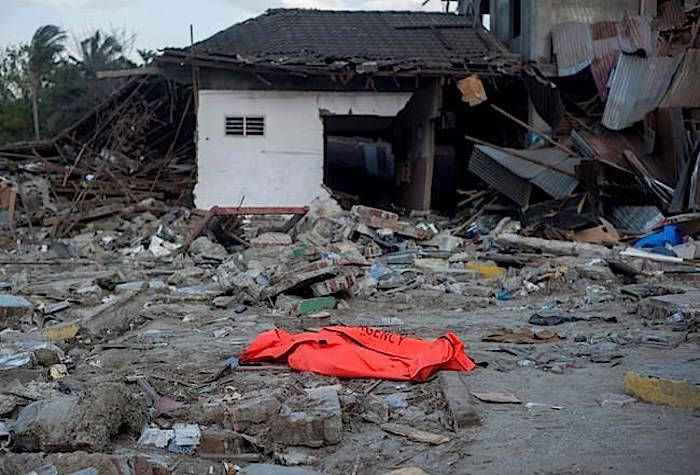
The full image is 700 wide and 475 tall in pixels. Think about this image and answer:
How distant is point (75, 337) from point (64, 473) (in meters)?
→ 3.96

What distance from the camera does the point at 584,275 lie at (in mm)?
10398

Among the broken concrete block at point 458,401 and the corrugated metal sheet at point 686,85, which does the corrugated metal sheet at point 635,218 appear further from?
the broken concrete block at point 458,401

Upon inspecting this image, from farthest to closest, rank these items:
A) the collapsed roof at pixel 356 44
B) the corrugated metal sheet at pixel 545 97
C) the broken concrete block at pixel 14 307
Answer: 1. the collapsed roof at pixel 356 44
2. the corrugated metal sheet at pixel 545 97
3. the broken concrete block at pixel 14 307

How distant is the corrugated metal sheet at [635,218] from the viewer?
1303cm

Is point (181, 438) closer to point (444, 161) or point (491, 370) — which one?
point (491, 370)

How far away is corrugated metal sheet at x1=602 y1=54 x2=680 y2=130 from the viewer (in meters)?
14.2

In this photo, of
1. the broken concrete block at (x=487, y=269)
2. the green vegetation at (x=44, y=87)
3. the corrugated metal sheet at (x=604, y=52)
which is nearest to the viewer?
the broken concrete block at (x=487, y=269)

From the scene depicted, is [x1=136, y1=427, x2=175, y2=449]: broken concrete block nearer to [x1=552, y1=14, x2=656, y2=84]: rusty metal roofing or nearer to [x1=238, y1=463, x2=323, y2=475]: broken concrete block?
[x1=238, y1=463, x2=323, y2=475]: broken concrete block

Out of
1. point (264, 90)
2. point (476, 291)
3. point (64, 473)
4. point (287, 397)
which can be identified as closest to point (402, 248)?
point (476, 291)

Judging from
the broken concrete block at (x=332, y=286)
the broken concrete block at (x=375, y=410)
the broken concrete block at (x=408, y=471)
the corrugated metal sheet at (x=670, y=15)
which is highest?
the corrugated metal sheet at (x=670, y=15)

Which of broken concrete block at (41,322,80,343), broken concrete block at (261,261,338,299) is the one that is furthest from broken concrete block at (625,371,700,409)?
broken concrete block at (41,322,80,343)

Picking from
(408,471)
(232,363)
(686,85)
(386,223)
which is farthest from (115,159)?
(408,471)

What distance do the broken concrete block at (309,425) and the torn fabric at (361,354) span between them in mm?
1014

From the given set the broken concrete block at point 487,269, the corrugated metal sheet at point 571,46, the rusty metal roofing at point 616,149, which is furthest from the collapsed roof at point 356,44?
the broken concrete block at point 487,269
